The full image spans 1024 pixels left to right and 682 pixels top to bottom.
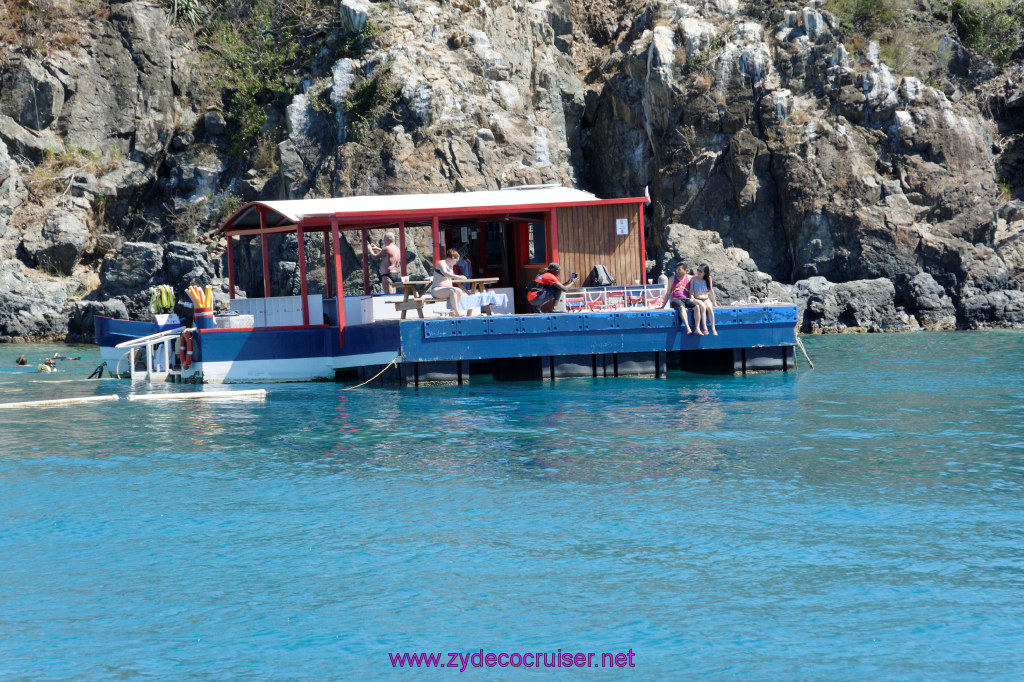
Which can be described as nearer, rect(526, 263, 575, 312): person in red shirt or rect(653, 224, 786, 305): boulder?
rect(526, 263, 575, 312): person in red shirt

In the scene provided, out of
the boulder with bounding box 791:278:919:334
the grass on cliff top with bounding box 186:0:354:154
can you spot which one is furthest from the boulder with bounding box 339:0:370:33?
the boulder with bounding box 791:278:919:334

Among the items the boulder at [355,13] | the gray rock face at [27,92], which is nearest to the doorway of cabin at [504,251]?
the boulder at [355,13]

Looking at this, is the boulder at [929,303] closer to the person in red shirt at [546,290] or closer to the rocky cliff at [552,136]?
the rocky cliff at [552,136]

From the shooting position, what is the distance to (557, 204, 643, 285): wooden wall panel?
21.1 m

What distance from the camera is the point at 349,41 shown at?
40.4 meters

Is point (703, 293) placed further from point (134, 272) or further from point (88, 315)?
point (134, 272)

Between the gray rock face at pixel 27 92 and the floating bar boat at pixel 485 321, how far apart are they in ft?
81.7

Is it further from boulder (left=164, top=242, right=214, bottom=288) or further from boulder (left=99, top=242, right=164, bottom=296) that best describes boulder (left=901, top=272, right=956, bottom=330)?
boulder (left=99, top=242, right=164, bottom=296)

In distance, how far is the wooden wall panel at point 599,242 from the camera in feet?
69.3

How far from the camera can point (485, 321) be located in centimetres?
1909

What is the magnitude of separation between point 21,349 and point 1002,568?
105ft

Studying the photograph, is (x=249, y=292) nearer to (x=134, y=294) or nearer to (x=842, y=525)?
(x=134, y=294)

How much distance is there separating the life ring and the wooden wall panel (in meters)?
8.03

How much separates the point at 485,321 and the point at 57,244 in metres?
27.6
